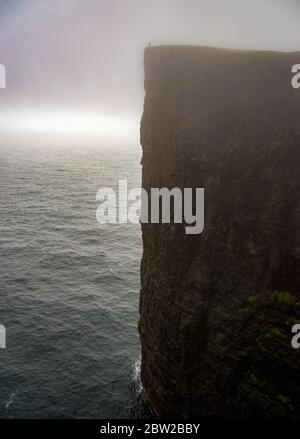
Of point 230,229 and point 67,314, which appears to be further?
point 67,314

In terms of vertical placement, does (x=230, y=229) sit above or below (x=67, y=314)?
above

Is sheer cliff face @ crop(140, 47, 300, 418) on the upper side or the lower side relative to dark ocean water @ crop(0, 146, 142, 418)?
upper

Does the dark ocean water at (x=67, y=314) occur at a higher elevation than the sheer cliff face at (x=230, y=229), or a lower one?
lower

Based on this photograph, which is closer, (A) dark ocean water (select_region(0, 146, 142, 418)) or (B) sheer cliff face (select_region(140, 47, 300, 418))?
(B) sheer cliff face (select_region(140, 47, 300, 418))

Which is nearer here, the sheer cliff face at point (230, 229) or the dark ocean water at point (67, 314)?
the sheer cliff face at point (230, 229)
